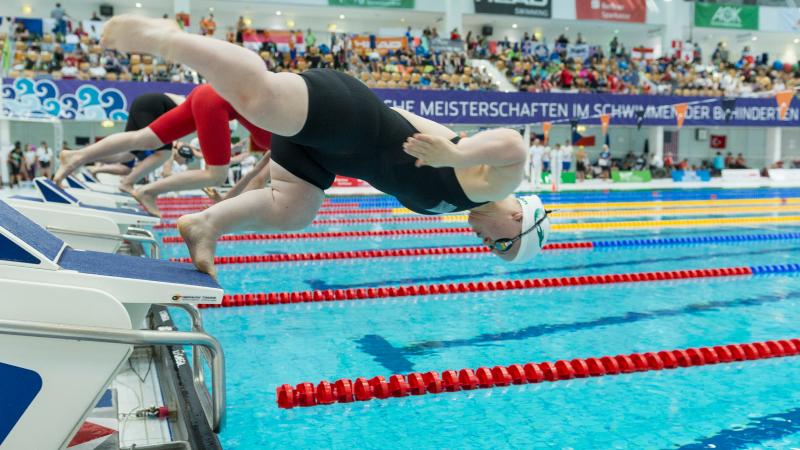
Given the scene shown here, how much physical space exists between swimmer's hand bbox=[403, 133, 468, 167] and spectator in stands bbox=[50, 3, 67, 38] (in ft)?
65.6

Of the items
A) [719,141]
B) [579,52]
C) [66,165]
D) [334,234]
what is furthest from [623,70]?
[66,165]

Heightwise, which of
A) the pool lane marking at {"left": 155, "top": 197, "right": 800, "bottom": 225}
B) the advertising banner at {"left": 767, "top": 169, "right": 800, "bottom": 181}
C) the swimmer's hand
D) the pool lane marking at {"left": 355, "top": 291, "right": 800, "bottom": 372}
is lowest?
the advertising banner at {"left": 767, "top": 169, "right": 800, "bottom": 181}

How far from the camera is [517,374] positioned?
3.18 m

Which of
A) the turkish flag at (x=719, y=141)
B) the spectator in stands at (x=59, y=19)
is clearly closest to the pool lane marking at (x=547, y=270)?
the spectator in stands at (x=59, y=19)

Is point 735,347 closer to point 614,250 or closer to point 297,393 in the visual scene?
point 297,393

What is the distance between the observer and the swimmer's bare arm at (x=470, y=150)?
89.7 inches

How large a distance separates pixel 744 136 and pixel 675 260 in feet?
78.8

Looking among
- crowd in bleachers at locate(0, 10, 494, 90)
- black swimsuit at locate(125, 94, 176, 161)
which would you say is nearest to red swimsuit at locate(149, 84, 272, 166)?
black swimsuit at locate(125, 94, 176, 161)

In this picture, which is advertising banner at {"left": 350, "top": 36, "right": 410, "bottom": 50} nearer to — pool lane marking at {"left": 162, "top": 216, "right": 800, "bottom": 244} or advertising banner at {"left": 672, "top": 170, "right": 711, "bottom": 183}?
advertising banner at {"left": 672, "top": 170, "right": 711, "bottom": 183}

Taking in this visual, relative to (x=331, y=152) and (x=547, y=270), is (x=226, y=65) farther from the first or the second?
(x=547, y=270)

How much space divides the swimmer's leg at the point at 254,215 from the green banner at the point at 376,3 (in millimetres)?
23025

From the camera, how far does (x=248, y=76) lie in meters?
2.14

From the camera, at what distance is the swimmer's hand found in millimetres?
2273

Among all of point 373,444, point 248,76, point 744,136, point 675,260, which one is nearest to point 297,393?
point 373,444
